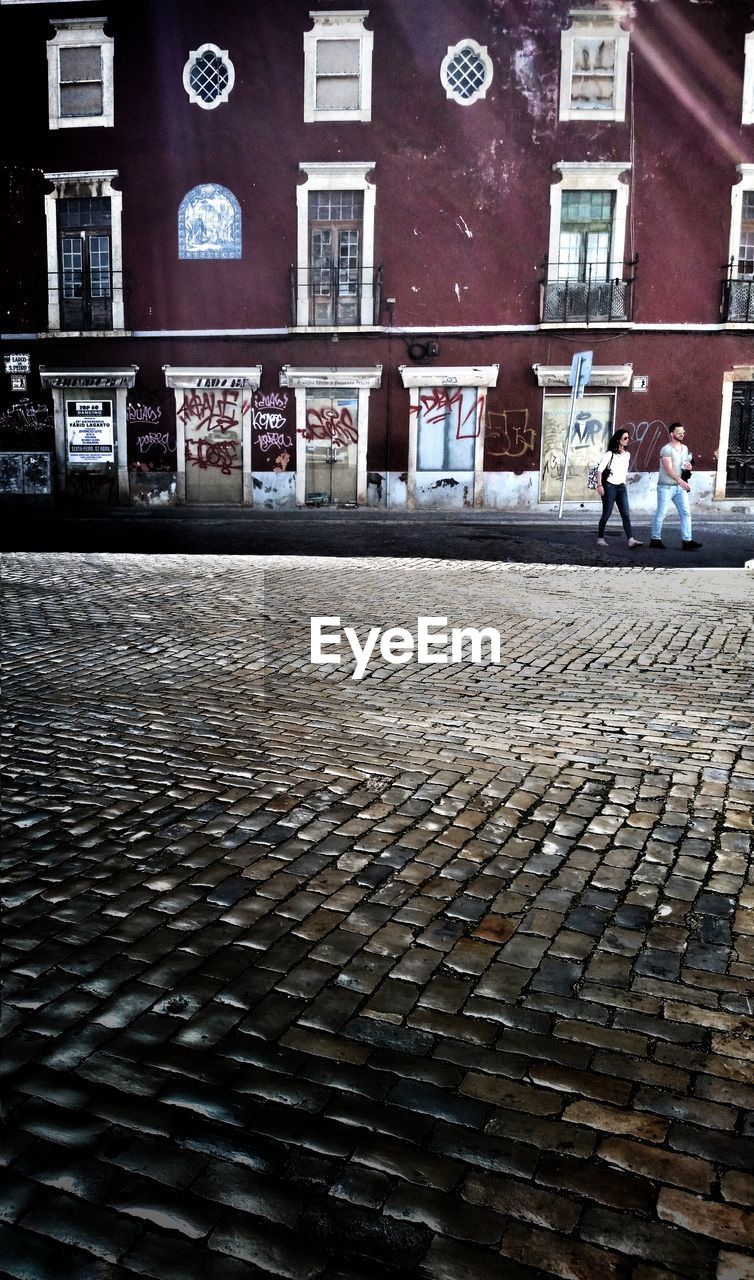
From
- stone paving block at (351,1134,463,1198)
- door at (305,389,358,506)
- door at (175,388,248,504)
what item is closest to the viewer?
stone paving block at (351,1134,463,1198)

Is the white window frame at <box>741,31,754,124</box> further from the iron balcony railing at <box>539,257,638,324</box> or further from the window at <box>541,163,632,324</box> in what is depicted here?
the iron balcony railing at <box>539,257,638,324</box>

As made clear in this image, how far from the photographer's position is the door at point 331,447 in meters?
24.1

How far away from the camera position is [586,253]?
23438 mm

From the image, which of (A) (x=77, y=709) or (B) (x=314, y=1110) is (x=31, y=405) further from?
(B) (x=314, y=1110)

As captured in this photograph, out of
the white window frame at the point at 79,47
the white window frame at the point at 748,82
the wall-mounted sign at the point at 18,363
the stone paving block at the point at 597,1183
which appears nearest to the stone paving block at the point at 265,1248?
the stone paving block at the point at 597,1183

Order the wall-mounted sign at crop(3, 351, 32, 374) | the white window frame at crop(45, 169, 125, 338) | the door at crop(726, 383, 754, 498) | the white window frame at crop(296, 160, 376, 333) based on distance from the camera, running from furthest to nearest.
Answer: the wall-mounted sign at crop(3, 351, 32, 374)
the white window frame at crop(45, 169, 125, 338)
the door at crop(726, 383, 754, 498)
the white window frame at crop(296, 160, 376, 333)

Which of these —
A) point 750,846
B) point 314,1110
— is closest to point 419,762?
point 750,846

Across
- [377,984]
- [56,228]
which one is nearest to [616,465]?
[377,984]

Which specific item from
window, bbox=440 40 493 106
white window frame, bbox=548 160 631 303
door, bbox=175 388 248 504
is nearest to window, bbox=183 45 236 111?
window, bbox=440 40 493 106

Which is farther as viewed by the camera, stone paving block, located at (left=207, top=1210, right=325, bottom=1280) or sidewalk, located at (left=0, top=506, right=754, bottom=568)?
sidewalk, located at (left=0, top=506, right=754, bottom=568)

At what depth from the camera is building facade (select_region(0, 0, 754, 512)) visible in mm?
22875

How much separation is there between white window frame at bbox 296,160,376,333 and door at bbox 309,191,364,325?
0.14 meters

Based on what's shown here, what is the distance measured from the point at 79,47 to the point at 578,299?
44.3 feet

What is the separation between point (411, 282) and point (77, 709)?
2005 centimetres
